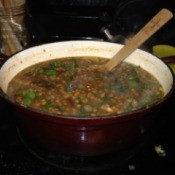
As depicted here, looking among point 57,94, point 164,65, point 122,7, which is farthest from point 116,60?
point 122,7

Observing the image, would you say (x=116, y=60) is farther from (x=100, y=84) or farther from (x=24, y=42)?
(x=24, y=42)

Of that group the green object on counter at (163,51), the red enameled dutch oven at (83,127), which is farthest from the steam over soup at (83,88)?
the green object on counter at (163,51)

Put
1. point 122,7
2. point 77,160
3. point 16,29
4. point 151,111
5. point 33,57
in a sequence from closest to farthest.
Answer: point 151,111 < point 77,160 < point 33,57 < point 16,29 < point 122,7

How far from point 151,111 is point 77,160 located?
416 mm

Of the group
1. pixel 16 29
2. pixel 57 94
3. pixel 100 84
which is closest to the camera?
pixel 57 94

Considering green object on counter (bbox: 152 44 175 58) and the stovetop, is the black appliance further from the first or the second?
green object on counter (bbox: 152 44 175 58)

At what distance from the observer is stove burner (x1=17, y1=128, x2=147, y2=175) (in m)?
1.36

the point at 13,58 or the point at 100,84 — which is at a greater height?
the point at 13,58

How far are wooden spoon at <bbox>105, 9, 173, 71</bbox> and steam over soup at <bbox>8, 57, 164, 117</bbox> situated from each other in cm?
14

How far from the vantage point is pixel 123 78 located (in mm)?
1727

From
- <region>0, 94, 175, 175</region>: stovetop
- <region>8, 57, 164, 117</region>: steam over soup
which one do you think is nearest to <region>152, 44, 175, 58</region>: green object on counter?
<region>8, 57, 164, 117</region>: steam over soup

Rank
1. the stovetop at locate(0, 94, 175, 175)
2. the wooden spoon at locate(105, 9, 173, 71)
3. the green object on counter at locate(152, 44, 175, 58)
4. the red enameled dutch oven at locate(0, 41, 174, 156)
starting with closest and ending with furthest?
the red enameled dutch oven at locate(0, 41, 174, 156) < the stovetop at locate(0, 94, 175, 175) < the wooden spoon at locate(105, 9, 173, 71) < the green object on counter at locate(152, 44, 175, 58)

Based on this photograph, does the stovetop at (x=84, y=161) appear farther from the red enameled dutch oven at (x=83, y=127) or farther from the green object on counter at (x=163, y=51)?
the green object on counter at (x=163, y=51)

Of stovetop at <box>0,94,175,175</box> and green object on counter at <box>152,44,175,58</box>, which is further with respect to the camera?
green object on counter at <box>152,44,175,58</box>
